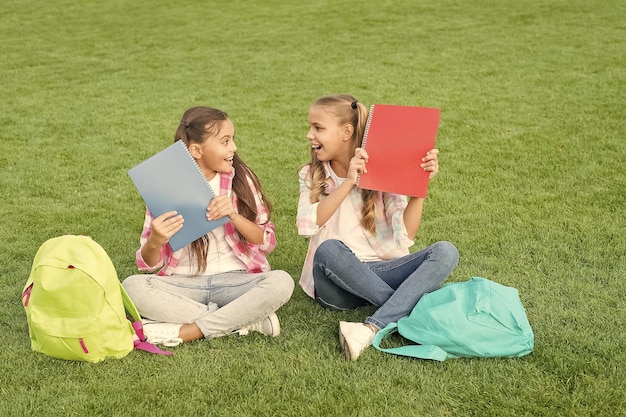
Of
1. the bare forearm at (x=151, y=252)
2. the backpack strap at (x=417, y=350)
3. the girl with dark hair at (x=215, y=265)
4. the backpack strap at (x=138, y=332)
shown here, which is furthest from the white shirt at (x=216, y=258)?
the backpack strap at (x=417, y=350)

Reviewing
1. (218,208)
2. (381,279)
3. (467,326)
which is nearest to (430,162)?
(381,279)

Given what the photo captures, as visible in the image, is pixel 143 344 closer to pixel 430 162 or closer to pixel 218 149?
pixel 218 149

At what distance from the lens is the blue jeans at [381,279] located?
139 inches

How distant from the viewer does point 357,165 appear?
11.6 ft

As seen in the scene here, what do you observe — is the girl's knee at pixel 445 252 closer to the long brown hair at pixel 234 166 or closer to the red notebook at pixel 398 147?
the red notebook at pixel 398 147

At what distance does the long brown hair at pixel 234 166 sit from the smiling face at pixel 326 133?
0.35 m

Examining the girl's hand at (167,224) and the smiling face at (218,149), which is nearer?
the girl's hand at (167,224)

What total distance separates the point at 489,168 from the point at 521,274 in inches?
75.7

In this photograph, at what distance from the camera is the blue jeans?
11.6 ft

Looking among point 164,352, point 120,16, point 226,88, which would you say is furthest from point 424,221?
point 120,16

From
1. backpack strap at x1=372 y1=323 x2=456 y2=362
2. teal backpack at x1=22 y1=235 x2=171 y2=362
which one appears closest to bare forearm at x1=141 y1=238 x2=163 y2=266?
teal backpack at x1=22 y1=235 x2=171 y2=362

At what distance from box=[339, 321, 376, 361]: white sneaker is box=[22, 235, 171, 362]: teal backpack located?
0.89 metres

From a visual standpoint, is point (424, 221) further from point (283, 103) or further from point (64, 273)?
point (283, 103)

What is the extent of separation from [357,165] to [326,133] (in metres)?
0.25
